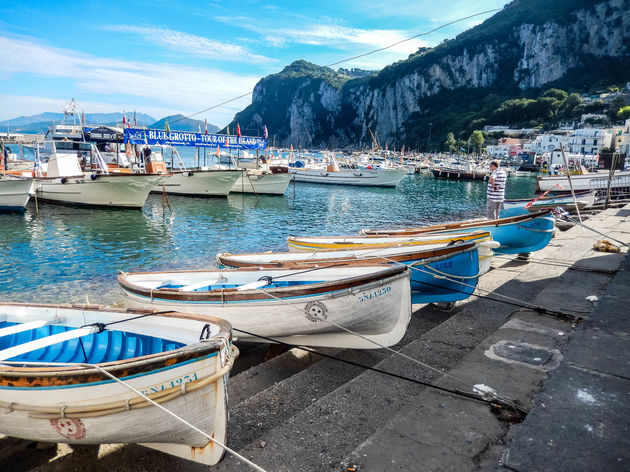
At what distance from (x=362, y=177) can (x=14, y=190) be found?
35.0 meters

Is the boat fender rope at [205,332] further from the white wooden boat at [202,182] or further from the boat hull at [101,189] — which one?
the white wooden boat at [202,182]

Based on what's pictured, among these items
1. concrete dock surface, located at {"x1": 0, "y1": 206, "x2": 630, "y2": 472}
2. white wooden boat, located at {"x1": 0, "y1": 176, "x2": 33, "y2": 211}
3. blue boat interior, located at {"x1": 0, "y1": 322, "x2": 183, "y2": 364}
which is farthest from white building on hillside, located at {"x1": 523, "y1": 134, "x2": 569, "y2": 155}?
blue boat interior, located at {"x1": 0, "y1": 322, "x2": 183, "y2": 364}

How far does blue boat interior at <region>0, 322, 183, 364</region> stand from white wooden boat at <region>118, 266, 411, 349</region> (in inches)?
52.0

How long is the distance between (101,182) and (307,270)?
2304 centimetres

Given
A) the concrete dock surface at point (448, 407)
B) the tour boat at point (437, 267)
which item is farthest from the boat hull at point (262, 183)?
the concrete dock surface at point (448, 407)

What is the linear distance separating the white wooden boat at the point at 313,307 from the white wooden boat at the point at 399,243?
2274mm

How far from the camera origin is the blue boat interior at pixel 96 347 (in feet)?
15.1

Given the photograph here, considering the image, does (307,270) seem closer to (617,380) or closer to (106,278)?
(617,380)

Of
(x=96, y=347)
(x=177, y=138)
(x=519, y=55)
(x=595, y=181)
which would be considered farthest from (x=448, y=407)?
(x=519, y=55)

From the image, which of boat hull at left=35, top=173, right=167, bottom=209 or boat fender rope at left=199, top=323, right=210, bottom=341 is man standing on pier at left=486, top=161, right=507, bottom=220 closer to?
boat fender rope at left=199, top=323, right=210, bottom=341

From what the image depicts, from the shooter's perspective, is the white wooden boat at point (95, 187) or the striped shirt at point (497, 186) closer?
the striped shirt at point (497, 186)

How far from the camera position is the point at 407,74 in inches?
7515

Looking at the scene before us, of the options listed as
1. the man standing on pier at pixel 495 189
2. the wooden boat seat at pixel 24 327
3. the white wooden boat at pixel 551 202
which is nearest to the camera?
the wooden boat seat at pixel 24 327

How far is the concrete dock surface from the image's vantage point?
314 centimetres
